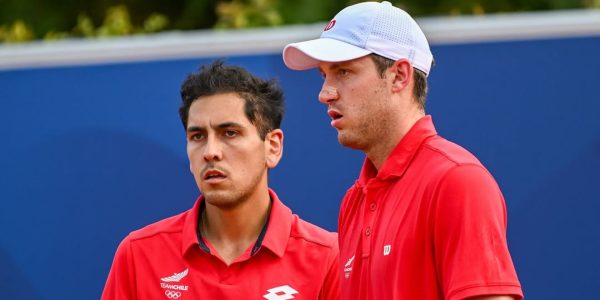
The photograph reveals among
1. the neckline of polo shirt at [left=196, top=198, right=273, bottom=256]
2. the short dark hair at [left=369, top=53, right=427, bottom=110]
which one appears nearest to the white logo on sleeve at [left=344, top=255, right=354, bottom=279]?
the short dark hair at [left=369, top=53, right=427, bottom=110]

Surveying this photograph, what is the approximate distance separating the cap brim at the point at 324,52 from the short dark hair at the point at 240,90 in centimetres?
78

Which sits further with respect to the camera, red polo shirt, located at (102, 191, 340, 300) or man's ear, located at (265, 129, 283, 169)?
man's ear, located at (265, 129, 283, 169)

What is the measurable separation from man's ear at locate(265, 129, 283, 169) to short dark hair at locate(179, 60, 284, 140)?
0.08 feet

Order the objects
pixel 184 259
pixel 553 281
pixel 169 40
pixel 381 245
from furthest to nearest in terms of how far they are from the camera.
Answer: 1. pixel 169 40
2. pixel 553 281
3. pixel 184 259
4. pixel 381 245

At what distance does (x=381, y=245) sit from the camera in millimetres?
3031

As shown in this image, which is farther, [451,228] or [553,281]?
[553,281]

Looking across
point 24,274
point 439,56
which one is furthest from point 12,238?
point 439,56

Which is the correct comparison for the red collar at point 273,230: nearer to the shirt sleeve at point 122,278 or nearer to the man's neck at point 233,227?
the man's neck at point 233,227

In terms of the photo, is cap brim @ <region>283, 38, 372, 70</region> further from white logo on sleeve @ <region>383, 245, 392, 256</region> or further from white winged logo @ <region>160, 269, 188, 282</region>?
white winged logo @ <region>160, 269, 188, 282</region>

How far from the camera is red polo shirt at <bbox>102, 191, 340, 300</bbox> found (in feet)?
13.2

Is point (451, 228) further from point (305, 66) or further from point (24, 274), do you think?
point (24, 274)

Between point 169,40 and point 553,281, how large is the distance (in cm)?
195

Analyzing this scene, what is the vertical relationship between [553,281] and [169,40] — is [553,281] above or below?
below

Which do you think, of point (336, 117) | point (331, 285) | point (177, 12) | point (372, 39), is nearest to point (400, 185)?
point (336, 117)
